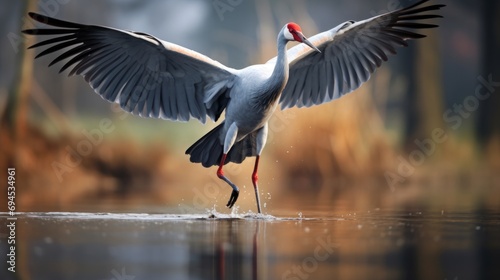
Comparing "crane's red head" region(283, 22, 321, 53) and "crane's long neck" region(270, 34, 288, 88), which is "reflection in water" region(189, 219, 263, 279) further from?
"crane's red head" region(283, 22, 321, 53)

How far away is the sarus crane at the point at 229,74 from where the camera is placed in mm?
7977

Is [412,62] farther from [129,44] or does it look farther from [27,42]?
[129,44]

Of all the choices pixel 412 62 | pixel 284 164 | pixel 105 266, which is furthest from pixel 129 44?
pixel 412 62

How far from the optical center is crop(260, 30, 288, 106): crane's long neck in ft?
25.9

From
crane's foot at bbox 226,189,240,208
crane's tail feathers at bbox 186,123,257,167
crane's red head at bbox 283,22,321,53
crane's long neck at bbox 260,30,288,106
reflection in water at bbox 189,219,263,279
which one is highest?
crane's red head at bbox 283,22,321,53

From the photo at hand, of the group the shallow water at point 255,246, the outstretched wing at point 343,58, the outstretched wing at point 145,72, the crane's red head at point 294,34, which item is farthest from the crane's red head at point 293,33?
the shallow water at point 255,246

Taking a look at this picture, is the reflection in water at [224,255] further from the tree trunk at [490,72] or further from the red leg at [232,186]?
the tree trunk at [490,72]

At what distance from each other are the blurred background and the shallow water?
273cm

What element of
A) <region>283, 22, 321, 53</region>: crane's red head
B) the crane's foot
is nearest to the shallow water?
the crane's foot

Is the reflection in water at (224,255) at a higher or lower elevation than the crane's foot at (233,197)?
lower

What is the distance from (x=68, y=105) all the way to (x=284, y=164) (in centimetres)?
339

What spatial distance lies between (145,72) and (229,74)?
2.37 ft

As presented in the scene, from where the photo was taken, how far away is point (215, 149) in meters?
8.66

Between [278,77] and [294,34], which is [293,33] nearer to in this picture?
[294,34]
